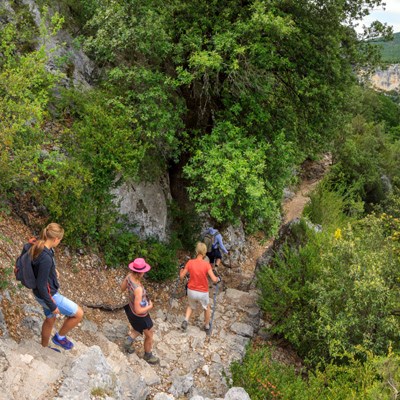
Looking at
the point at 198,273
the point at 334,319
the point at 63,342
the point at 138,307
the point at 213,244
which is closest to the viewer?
the point at 63,342

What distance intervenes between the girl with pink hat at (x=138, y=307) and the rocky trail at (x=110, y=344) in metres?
0.23

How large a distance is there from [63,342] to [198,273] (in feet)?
9.83

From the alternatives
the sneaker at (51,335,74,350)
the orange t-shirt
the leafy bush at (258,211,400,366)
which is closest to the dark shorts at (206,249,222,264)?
the leafy bush at (258,211,400,366)

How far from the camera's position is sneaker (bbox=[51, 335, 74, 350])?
6.07 m

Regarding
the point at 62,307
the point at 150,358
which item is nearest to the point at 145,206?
the point at 150,358

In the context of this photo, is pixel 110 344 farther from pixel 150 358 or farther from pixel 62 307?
pixel 62 307

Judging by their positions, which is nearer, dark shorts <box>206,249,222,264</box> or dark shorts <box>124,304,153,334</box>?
dark shorts <box>124,304,153,334</box>

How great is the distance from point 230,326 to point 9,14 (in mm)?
9765

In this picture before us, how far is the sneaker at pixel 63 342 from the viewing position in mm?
6070

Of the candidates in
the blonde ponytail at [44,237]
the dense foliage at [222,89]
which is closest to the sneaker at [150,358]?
the dense foliage at [222,89]

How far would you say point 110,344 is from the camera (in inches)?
283

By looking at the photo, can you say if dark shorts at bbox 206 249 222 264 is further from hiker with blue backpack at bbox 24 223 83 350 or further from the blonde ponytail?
the blonde ponytail

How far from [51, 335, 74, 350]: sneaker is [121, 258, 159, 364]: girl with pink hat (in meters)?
1.11

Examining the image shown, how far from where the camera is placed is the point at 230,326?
9.84m
